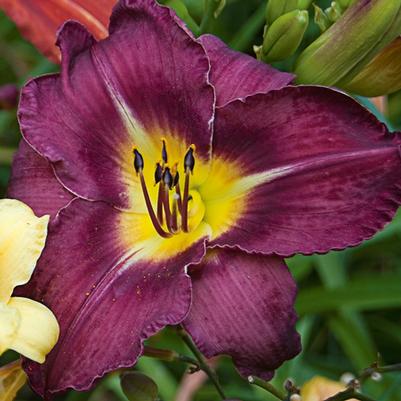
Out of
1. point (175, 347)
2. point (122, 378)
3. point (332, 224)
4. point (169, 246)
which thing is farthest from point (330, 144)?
point (175, 347)

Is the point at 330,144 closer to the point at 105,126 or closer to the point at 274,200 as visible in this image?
the point at 274,200

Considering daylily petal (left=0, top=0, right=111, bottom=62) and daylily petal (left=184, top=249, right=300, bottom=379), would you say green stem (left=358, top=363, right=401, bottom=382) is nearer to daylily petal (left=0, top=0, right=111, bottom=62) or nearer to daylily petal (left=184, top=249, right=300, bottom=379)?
daylily petal (left=184, top=249, right=300, bottom=379)

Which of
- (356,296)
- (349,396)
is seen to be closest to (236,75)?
(349,396)

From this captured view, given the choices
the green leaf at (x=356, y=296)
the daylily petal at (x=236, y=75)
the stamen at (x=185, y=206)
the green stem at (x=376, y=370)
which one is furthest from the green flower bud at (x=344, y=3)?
the green leaf at (x=356, y=296)

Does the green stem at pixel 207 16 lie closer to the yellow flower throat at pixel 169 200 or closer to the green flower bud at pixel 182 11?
the green flower bud at pixel 182 11

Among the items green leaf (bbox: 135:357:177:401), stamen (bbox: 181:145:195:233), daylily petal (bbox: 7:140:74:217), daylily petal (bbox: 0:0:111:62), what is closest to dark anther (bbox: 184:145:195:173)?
stamen (bbox: 181:145:195:233)
